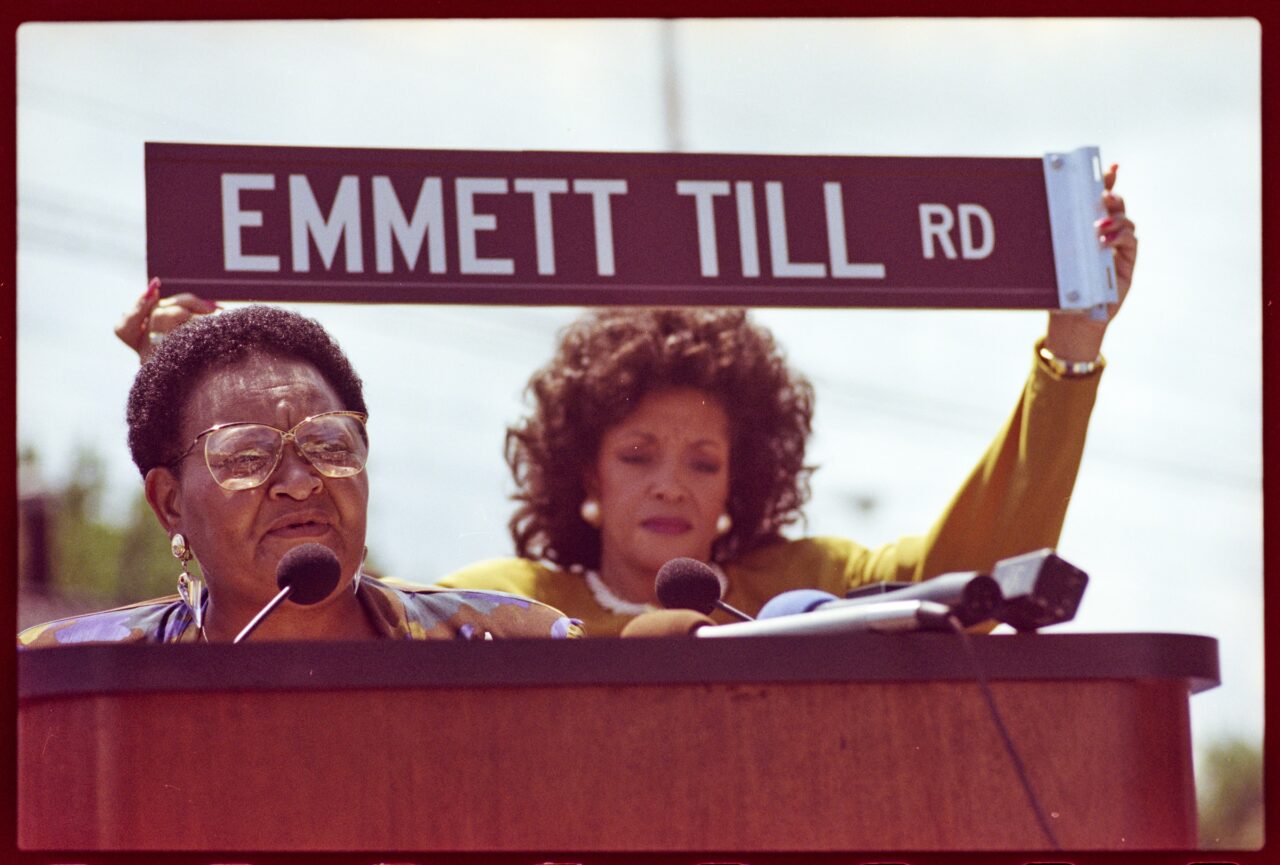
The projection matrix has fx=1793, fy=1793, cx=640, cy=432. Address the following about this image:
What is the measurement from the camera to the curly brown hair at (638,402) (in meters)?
3.59

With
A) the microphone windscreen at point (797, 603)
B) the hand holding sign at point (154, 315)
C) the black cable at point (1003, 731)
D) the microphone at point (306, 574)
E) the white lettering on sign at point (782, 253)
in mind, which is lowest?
the black cable at point (1003, 731)

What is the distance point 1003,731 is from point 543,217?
4.19ft

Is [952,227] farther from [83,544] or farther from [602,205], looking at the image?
[83,544]

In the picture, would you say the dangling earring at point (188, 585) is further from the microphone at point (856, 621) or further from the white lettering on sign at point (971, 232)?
the white lettering on sign at point (971, 232)

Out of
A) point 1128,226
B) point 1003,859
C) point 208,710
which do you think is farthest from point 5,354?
point 1128,226

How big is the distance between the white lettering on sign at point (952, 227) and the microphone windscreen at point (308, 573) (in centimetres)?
110

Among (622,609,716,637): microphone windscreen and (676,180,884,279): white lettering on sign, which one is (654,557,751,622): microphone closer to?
(622,609,716,637): microphone windscreen

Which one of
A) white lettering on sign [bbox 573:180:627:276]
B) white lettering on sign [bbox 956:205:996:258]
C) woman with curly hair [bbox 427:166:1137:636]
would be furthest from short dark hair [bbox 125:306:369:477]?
white lettering on sign [bbox 956:205:996:258]

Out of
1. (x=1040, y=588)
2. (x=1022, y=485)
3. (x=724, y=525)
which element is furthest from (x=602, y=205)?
(x=1040, y=588)

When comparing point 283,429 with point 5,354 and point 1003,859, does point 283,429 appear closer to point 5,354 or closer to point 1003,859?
point 5,354

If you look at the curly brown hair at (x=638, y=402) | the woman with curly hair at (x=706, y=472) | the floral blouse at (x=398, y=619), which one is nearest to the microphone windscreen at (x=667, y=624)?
the floral blouse at (x=398, y=619)

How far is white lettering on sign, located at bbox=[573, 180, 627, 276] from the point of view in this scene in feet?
8.73

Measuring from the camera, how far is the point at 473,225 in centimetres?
263

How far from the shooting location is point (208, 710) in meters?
1.72
